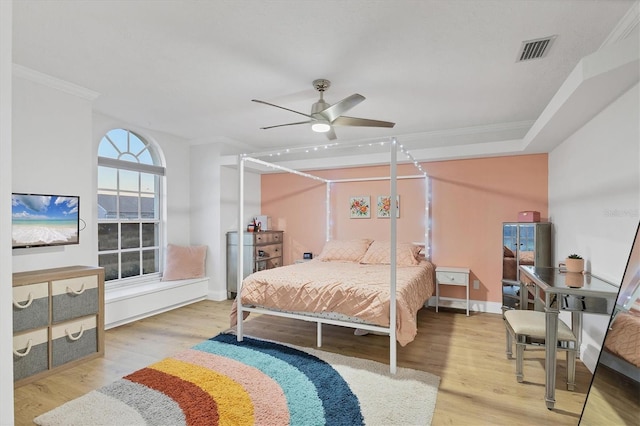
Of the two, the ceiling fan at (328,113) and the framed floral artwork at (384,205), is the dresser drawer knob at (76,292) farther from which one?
the framed floral artwork at (384,205)

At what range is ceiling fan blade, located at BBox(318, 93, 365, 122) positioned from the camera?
271 centimetres

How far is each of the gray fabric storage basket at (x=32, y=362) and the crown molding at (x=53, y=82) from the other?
239 centimetres

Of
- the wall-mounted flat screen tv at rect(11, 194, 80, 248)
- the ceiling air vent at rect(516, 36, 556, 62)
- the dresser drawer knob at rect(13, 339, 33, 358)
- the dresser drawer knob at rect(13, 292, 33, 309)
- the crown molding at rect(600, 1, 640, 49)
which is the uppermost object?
the ceiling air vent at rect(516, 36, 556, 62)

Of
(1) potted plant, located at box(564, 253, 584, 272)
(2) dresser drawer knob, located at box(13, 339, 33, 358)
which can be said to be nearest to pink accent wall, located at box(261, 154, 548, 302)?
(1) potted plant, located at box(564, 253, 584, 272)

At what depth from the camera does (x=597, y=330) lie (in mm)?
2650

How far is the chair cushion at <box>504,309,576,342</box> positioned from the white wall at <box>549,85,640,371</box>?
47 cm

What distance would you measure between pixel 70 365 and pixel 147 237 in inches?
89.0

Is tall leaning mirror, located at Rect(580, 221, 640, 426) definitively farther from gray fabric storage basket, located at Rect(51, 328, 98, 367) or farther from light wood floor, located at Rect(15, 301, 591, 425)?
gray fabric storage basket, located at Rect(51, 328, 98, 367)

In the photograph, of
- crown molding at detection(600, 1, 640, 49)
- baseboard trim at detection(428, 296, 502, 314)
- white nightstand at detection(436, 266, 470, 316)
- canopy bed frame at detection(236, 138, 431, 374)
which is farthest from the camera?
baseboard trim at detection(428, 296, 502, 314)

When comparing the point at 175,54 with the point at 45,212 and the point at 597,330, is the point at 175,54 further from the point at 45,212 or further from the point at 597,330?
the point at 597,330

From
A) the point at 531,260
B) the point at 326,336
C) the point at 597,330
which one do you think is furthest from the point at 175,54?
the point at 531,260

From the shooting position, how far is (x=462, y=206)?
4.61 metres

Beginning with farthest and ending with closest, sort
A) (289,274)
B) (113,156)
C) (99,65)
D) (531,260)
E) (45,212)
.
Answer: (113,156), (531,260), (289,274), (45,212), (99,65)

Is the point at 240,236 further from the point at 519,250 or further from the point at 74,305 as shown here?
the point at 519,250
